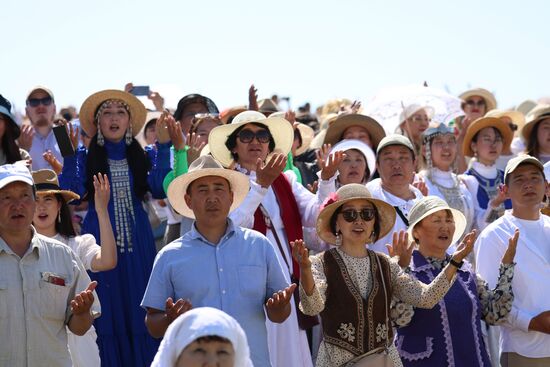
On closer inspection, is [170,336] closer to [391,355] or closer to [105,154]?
[391,355]

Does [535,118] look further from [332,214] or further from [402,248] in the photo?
[332,214]

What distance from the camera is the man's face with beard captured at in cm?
1152

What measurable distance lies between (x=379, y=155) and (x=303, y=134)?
2.41 m

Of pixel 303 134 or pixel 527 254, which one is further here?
pixel 303 134

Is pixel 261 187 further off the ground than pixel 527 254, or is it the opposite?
pixel 261 187

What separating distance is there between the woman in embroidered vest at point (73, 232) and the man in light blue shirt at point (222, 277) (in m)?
1.10

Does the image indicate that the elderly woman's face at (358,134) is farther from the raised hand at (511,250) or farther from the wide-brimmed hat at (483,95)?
the wide-brimmed hat at (483,95)

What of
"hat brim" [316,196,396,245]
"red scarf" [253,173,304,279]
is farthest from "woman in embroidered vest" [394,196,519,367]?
"red scarf" [253,173,304,279]

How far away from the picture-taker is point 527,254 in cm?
854

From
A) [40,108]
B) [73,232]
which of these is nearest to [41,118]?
[40,108]

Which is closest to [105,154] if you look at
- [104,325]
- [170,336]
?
[104,325]

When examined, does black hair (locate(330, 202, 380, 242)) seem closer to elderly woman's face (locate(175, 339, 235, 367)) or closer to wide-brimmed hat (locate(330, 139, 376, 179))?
wide-brimmed hat (locate(330, 139, 376, 179))

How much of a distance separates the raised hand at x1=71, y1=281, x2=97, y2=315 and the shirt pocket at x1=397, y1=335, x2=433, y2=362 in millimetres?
2327

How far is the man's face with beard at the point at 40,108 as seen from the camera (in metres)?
11.5
